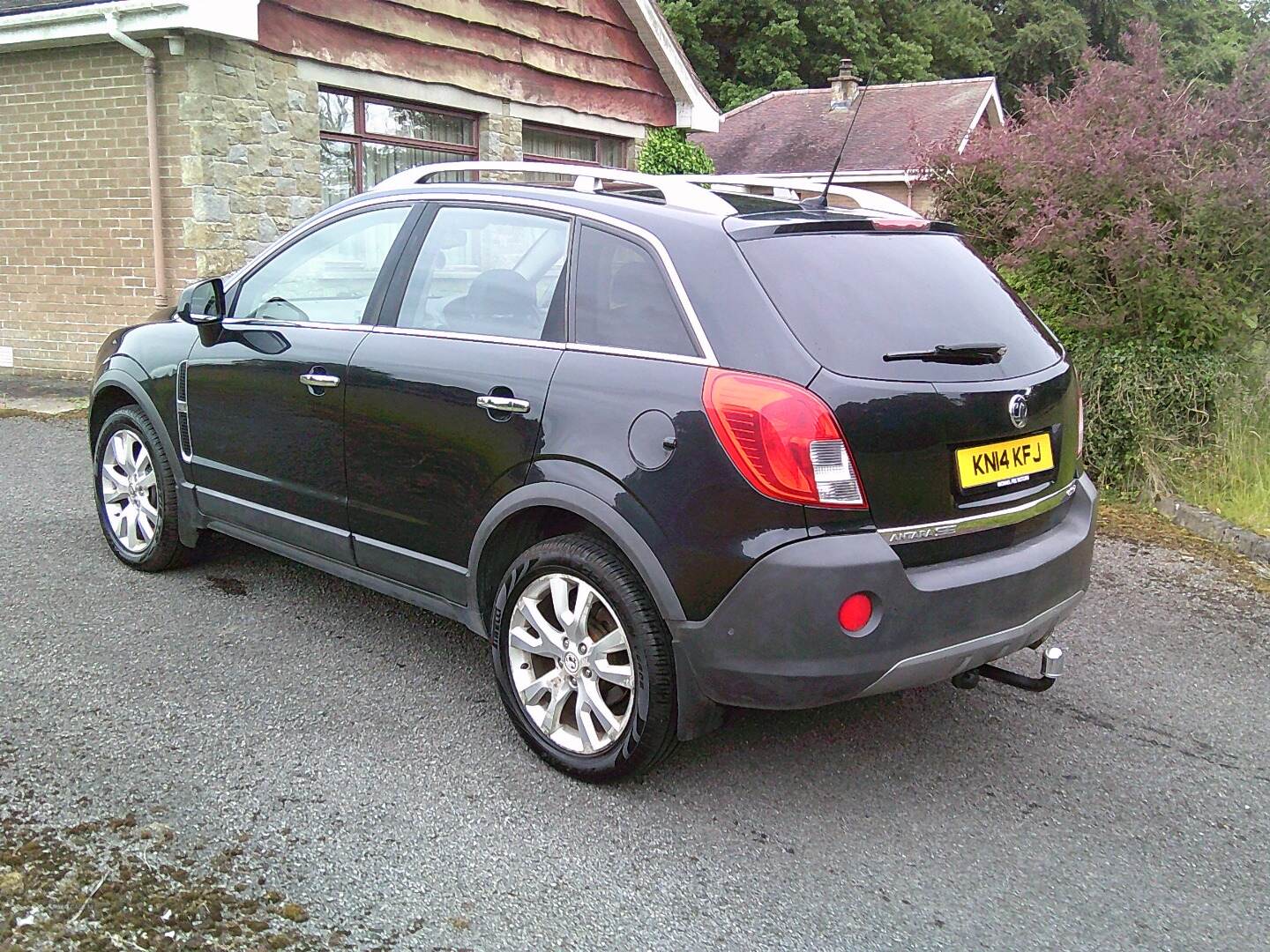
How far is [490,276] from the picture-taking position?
12.8ft

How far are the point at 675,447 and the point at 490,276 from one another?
120cm

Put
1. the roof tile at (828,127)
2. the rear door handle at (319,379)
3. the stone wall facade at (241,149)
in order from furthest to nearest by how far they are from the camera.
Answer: the roof tile at (828,127), the stone wall facade at (241,149), the rear door handle at (319,379)

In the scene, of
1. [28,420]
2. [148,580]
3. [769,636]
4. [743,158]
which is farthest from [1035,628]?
[743,158]

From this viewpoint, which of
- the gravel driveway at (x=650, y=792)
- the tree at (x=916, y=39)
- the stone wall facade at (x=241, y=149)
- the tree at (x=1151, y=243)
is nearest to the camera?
the gravel driveway at (x=650, y=792)

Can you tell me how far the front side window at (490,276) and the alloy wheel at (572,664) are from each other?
32.9 inches

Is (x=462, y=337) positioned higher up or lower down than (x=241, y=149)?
lower down

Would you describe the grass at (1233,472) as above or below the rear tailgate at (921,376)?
below

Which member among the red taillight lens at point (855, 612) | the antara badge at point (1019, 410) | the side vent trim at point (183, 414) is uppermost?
the antara badge at point (1019, 410)

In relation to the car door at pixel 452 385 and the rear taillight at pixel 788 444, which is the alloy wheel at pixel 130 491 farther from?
the rear taillight at pixel 788 444

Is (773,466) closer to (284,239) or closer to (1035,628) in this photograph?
(1035,628)

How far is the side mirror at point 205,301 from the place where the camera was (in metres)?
4.74

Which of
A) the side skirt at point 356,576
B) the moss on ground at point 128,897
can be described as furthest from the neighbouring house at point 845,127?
the moss on ground at point 128,897

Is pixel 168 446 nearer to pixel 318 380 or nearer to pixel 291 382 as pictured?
pixel 291 382

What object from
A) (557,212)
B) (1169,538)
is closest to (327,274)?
(557,212)
